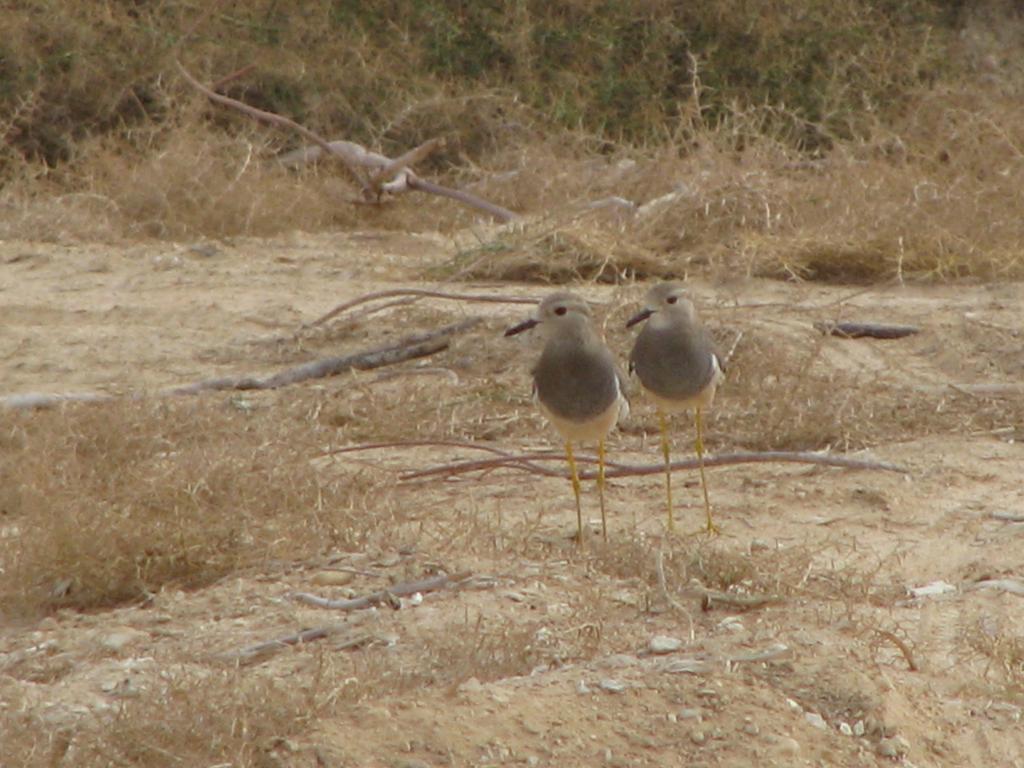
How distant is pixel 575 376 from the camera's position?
5.32 meters

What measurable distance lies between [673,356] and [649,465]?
28.3 inches

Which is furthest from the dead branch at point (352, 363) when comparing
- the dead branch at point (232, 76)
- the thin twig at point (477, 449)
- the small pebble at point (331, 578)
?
the dead branch at point (232, 76)

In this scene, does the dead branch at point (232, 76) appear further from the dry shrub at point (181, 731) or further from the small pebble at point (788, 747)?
the small pebble at point (788, 747)

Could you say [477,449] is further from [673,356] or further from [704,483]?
[673,356]

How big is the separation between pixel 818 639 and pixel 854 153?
6.35 metres

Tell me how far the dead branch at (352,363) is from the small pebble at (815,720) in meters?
3.83

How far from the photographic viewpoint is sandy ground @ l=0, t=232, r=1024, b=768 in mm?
3795

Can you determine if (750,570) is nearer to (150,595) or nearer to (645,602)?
(645,602)

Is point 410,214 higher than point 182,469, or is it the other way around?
point 182,469

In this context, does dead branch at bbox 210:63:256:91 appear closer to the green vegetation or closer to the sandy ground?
the green vegetation

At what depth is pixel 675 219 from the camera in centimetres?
884

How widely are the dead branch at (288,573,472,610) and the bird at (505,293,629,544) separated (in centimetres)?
65

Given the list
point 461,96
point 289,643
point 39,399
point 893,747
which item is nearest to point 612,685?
point 893,747

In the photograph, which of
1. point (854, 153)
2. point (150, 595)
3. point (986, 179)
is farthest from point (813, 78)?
point (150, 595)
